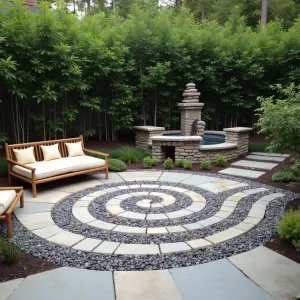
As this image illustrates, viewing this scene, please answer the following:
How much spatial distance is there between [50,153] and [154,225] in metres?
2.92

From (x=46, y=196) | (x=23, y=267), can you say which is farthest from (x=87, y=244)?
(x=46, y=196)

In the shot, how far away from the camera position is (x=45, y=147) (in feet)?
17.9

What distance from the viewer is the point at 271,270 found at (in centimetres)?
244

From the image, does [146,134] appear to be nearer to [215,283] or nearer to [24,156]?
[24,156]

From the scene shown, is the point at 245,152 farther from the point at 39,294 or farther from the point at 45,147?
the point at 39,294

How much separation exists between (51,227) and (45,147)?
95.5 inches

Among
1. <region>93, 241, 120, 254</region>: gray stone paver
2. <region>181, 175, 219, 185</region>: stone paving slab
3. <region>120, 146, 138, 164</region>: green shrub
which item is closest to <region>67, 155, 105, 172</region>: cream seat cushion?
<region>120, 146, 138, 164</region>: green shrub

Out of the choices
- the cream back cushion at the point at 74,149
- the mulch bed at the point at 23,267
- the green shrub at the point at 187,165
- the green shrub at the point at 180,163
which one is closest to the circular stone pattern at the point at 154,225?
the mulch bed at the point at 23,267

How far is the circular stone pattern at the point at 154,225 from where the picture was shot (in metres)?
2.73

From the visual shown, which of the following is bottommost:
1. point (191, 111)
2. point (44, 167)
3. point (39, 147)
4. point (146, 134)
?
point (44, 167)

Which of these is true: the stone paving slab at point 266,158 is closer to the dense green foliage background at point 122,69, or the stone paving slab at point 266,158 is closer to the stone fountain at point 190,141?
the stone fountain at point 190,141

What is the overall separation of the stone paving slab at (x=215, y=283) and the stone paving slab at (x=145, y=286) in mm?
70

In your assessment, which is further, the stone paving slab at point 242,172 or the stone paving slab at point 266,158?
the stone paving slab at point 266,158

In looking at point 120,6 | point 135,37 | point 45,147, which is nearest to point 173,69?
point 135,37
